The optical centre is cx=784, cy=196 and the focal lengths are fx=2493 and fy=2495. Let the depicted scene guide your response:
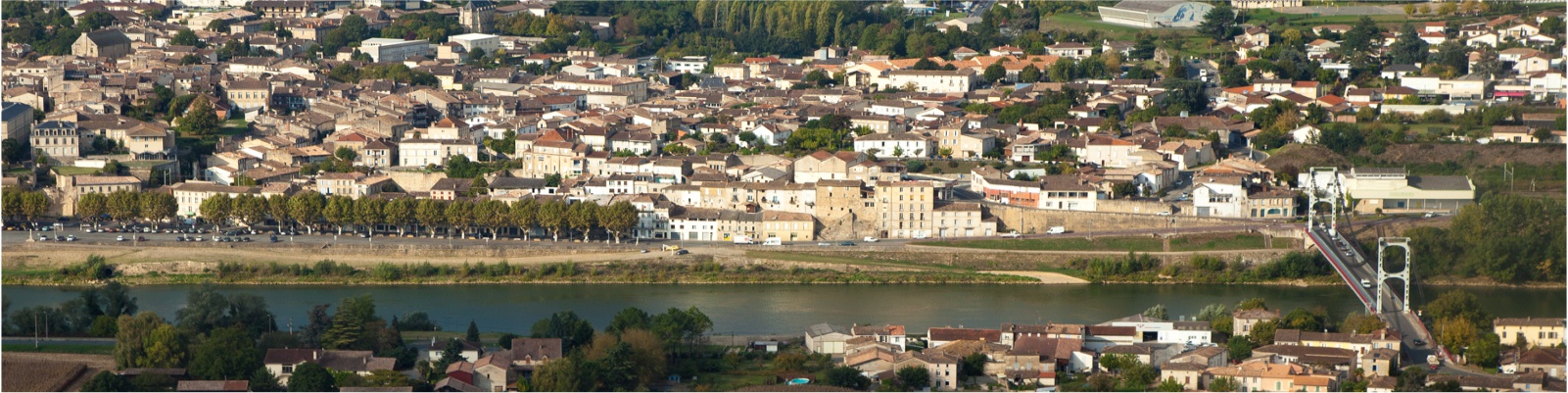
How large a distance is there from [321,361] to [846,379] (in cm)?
311

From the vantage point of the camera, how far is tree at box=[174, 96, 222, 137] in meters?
24.1

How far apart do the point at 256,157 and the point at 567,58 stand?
823cm

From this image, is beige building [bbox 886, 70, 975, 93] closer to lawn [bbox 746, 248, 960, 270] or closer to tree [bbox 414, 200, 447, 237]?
lawn [bbox 746, 248, 960, 270]

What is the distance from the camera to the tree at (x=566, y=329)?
50.6ft

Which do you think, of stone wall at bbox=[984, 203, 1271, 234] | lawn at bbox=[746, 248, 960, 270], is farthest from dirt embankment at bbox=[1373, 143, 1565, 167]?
lawn at bbox=[746, 248, 960, 270]

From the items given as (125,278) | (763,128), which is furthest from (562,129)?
(125,278)

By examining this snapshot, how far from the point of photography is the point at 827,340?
51.1 feet

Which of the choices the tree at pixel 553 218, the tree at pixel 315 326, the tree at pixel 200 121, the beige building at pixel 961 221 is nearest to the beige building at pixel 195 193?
the tree at pixel 553 218

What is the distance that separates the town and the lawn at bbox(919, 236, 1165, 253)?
0.04 meters

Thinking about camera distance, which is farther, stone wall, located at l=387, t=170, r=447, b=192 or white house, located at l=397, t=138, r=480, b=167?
white house, located at l=397, t=138, r=480, b=167

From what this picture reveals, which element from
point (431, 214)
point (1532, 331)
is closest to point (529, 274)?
point (431, 214)

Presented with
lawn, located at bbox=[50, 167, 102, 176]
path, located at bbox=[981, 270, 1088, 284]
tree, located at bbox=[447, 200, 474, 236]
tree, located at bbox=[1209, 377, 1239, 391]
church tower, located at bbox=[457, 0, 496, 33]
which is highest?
church tower, located at bbox=[457, 0, 496, 33]

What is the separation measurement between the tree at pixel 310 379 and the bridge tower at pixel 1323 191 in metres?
8.41

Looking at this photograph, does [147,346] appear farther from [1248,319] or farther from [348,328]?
[1248,319]
